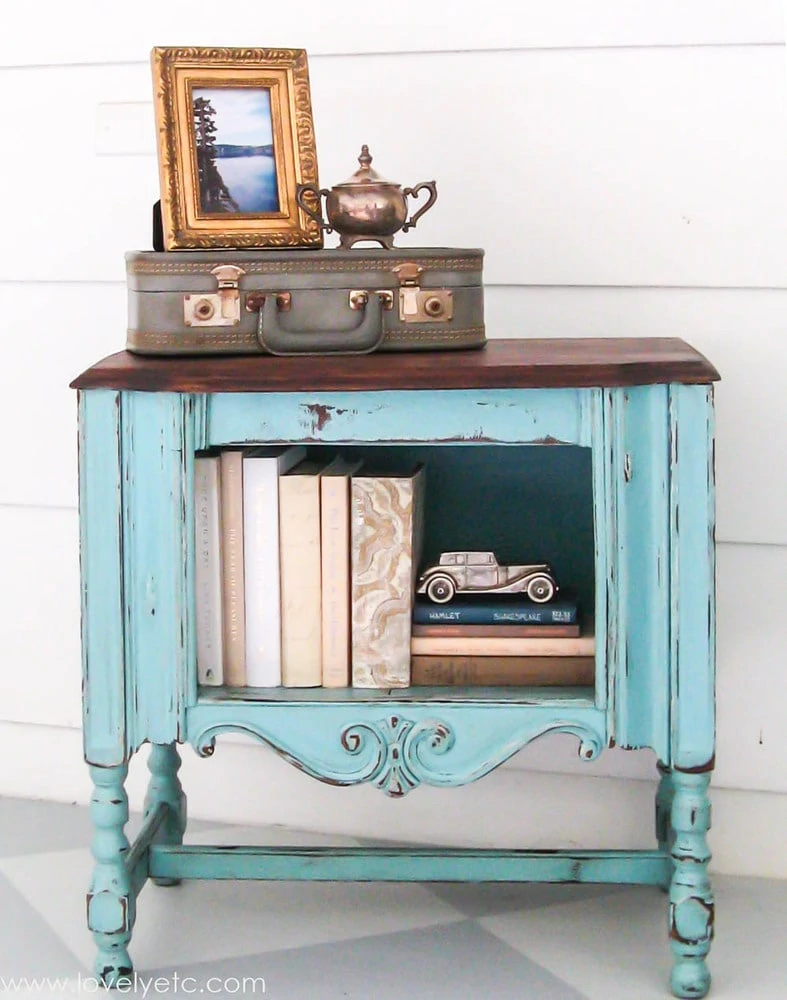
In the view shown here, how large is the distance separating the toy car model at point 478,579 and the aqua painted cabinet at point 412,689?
11 centimetres

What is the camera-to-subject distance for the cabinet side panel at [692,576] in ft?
4.62

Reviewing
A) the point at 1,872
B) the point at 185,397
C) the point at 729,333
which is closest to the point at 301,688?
the point at 185,397

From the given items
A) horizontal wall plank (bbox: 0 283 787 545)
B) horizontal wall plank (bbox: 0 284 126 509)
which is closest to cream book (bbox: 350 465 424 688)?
horizontal wall plank (bbox: 0 283 787 545)

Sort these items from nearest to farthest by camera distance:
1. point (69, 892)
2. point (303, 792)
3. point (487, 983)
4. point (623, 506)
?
point (623, 506)
point (487, 983)
point (69, 892)
point (303, 792)

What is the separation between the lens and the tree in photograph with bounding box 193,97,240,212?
5.17 feet

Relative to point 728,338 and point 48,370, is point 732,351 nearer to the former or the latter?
point 728,338

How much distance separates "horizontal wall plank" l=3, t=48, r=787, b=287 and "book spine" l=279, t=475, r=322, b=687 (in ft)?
1.74

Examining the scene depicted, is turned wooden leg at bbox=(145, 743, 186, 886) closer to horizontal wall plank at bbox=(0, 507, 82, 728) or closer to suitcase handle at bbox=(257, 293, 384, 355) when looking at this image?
horizontal wall plank at bbox=(0, 507, 82, 728)

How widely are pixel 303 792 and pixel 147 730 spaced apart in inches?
23.1

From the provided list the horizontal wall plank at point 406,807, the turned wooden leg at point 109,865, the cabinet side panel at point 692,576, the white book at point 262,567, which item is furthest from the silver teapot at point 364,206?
the horizontal wall plank at point 406,807

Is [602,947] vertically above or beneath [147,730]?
beneath

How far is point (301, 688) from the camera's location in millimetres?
1539

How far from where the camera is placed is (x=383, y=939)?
1.67m

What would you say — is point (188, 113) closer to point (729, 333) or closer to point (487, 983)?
point (729, 333)
